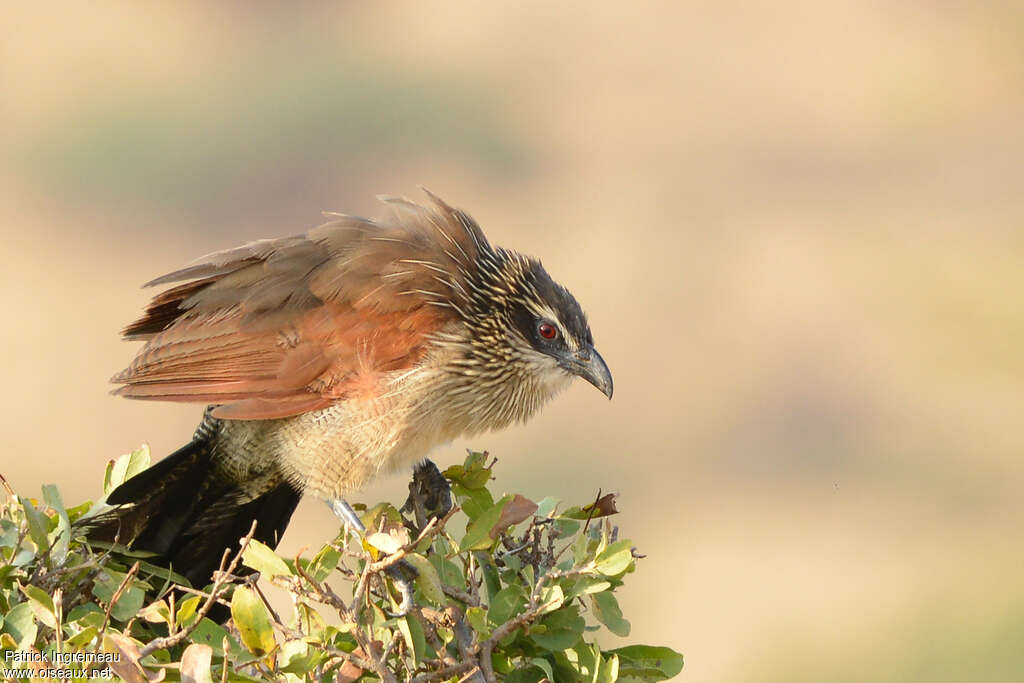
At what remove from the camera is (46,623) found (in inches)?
71.2

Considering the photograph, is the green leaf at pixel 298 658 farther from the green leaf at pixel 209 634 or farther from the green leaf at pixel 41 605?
the green leaf at pixel 41 605

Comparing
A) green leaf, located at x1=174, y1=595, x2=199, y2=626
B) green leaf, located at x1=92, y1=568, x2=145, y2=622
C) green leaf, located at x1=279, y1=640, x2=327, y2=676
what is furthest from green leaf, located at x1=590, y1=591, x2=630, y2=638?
green leaf, located at x1=92, y1=568, x2=145, y2=622

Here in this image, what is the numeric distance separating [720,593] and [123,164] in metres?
8.84

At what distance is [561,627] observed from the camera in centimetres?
195

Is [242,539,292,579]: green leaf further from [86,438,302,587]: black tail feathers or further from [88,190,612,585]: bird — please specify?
[88,190,612,585]: bird

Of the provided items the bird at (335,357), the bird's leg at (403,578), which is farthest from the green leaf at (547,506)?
the bird at (335,357)

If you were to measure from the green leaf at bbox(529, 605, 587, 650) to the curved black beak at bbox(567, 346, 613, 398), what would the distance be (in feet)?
3.50

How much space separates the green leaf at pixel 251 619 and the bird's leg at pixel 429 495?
0.69 metres

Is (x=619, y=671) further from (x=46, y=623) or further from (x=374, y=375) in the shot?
(x=374, y=375)

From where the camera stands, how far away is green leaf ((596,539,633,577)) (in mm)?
1943

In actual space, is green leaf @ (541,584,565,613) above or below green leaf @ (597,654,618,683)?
above

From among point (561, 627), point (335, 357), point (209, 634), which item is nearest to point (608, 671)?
point (561, 627)

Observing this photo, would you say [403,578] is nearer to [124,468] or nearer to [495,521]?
[495,521]

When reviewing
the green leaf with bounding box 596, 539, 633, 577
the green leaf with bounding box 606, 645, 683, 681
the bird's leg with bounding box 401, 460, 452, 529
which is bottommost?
the green leaf with bounding box 606, 645, 683, 681
